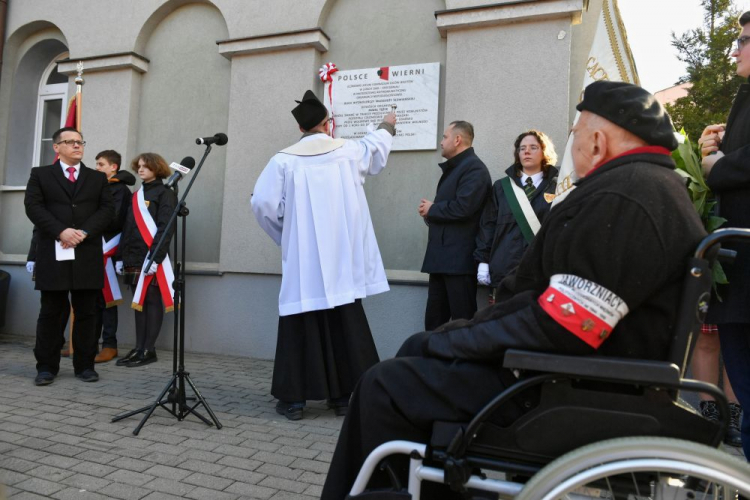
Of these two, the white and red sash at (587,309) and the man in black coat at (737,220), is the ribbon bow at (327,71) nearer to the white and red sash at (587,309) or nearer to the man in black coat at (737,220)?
the man in black coat at (737,220)

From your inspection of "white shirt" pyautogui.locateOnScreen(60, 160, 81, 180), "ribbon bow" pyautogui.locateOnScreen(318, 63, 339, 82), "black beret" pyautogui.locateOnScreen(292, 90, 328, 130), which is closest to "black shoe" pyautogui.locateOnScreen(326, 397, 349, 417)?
"black beret" pyautogui.locateOnScreen(292, 90, 328, 130)

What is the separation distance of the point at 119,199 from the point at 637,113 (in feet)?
19.5

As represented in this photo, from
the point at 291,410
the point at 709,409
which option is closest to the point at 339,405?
the point at 291,410

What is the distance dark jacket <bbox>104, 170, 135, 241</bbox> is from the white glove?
161 inches

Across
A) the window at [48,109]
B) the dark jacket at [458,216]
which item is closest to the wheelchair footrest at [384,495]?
the dark jacket at [458,216]

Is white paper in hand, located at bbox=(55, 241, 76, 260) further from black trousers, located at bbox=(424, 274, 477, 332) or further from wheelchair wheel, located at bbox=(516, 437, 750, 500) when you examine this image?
wheelchair wheel, located at bbox=(516, 437, 750, 500)

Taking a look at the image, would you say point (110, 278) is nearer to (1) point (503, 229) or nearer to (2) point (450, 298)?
(2) point (450, 298)

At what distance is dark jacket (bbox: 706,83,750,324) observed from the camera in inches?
107

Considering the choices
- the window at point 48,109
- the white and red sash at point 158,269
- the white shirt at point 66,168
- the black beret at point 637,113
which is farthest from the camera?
the window at point 48,109

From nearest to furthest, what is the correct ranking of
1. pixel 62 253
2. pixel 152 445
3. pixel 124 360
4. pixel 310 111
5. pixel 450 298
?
pixel 152 445
pixel 310 111
pixel 450 298
pixel 62 253
pixel 124 360

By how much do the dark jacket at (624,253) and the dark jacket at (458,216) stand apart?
9.69ft

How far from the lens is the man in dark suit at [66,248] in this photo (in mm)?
5137

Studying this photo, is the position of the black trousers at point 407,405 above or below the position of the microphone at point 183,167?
below

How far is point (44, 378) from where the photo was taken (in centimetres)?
502
